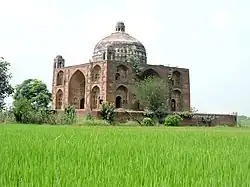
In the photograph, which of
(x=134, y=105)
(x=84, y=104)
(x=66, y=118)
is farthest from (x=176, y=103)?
(x=66, y=118)

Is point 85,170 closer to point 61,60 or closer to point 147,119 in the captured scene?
point 147,119

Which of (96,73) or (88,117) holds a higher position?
(96,73)

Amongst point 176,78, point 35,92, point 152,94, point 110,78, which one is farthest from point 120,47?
point 35,92

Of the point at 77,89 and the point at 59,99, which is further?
the point at 59,99

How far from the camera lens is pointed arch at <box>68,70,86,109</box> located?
3528 centimetres

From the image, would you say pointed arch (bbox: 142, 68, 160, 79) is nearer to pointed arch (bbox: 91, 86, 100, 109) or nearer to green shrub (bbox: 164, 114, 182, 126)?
pointed arch (bbox: 91, 86, 100, 109)

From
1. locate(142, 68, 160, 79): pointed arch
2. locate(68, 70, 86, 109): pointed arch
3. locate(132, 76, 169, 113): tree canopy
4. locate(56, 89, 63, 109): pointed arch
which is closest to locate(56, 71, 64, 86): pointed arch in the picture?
locate(56, 89, 63, 109): pointed arch

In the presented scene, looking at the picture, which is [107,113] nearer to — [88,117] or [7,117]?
[88,117]

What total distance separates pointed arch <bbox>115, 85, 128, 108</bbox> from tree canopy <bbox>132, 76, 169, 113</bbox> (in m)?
1.54

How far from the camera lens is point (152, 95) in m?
29.5

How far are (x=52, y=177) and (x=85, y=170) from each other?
0.35m

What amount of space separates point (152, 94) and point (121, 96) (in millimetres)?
3686

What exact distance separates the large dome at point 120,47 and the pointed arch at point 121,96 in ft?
9.83

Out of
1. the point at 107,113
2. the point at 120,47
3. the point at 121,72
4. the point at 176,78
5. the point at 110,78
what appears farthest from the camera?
the point at 176,78
